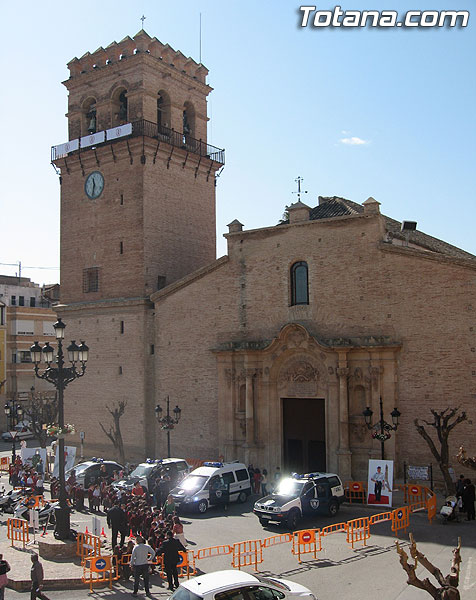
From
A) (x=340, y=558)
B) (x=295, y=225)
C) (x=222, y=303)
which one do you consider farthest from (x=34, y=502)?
(x=295, y=225)

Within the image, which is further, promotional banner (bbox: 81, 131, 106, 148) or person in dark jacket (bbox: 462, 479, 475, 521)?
promotional banner (bbox: 81, 131, 106, 148)

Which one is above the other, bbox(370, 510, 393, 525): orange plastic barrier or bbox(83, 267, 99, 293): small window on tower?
bbox(83, 267, 99, 293): small window on tower

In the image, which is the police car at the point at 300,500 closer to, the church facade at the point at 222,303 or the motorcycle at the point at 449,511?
the motorcycle at the point at 449,511

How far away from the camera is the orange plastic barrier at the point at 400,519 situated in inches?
765

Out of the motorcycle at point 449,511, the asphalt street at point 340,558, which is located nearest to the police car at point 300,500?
the asphalt street at point 340,558

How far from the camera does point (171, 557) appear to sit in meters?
14.6

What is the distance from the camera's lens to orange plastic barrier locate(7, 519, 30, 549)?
19109 millimetres

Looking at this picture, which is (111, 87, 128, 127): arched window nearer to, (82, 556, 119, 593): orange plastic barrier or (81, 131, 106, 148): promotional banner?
(81, 131, 106, 148): promotional banner

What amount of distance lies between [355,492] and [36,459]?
1425 cm

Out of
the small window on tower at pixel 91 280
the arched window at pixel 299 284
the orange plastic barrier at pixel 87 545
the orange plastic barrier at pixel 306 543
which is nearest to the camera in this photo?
the orange plastic barrier at pixel 87 545

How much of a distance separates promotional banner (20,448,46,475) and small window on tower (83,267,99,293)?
958cm

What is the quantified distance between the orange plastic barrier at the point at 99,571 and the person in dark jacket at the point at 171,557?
1560 mm

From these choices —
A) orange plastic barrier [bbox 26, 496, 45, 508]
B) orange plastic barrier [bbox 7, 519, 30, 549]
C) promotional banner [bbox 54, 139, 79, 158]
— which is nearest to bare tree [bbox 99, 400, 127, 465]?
orange plastic barrier [bbox 26, 496, 45, 508]

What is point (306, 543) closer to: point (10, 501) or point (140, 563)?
point (140, 563)
